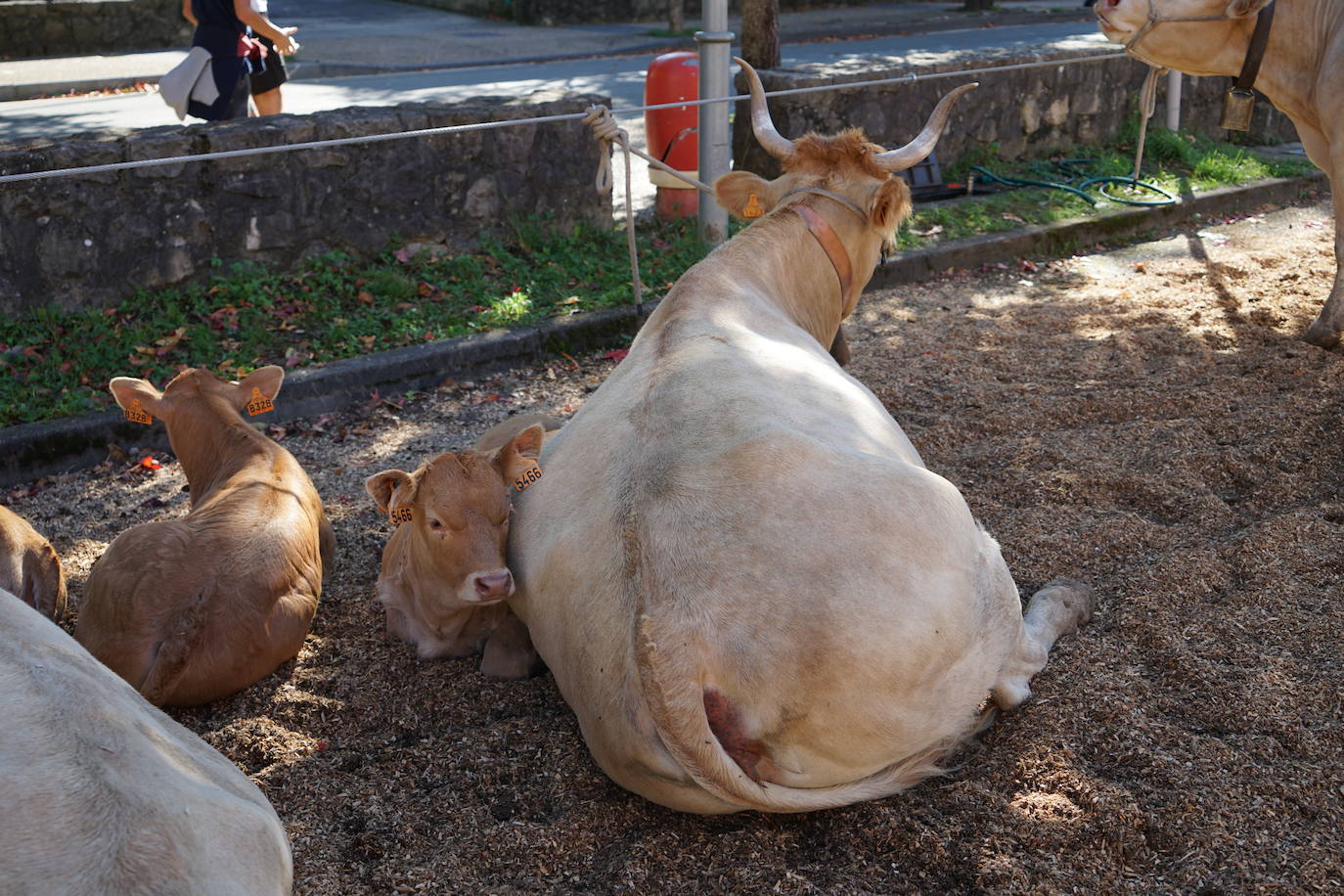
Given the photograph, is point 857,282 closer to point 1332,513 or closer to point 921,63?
point 1332,513

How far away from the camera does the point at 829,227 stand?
4766 millimetres

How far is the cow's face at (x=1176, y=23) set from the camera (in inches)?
237

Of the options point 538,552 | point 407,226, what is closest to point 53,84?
point 407,226

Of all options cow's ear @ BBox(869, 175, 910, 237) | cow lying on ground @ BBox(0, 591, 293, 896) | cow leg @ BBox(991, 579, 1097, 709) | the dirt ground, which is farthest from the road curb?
cow leg @ BBox(991, 579, 1097, 709)

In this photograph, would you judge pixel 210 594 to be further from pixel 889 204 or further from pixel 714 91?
pixel 714 91

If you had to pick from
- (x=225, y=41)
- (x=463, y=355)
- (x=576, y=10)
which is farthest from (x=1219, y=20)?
(x=576, y=10)

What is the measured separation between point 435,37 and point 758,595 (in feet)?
54.4

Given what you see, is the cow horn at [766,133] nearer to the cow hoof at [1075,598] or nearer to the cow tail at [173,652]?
the cow hoof at [1075,598]

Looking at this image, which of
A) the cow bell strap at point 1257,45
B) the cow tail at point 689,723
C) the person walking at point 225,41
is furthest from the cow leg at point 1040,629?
the person walking at point 225,41

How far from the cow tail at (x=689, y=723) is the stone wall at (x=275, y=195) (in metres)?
4.34

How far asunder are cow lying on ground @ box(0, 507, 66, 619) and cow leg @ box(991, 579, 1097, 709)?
293cm

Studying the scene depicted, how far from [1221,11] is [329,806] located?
5.67 metres

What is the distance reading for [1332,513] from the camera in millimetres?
4195

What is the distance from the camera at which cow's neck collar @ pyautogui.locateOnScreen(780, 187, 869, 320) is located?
4.73 metres
